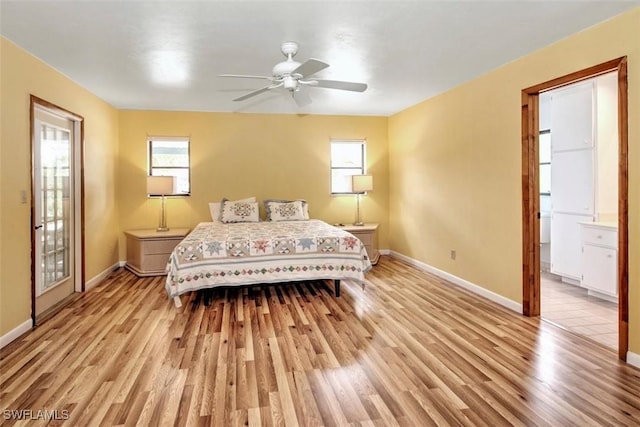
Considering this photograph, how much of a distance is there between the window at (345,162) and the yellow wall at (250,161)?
0.42 ft

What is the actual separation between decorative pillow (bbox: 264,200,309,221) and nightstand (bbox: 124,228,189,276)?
1.31 metres

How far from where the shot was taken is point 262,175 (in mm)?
6281

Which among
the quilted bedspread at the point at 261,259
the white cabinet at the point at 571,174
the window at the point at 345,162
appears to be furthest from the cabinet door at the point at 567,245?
the window at the point at 345,162

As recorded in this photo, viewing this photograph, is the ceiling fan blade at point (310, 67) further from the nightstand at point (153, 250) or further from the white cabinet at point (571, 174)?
the white cabinet at point (571, 174)

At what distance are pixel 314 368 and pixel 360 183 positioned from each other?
13.1 ft

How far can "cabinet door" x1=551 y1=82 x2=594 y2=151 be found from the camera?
14.2 ft

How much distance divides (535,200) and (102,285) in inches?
203

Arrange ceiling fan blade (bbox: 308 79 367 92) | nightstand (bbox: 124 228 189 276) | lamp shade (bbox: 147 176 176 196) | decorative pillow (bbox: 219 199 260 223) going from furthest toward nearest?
decorative pillow (bbox: 219 199 260 223)
lamp shade (bbox: 147 176 176 196)
nightstand (bbox: 124 228 189 276)
ceiling fan blade (bbox: 308 79 367 92)

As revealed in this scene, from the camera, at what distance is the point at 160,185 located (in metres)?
5.52

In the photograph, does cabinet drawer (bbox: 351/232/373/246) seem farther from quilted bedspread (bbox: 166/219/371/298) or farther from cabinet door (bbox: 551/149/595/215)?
cabinet door (bbox: 551/149/595/215)

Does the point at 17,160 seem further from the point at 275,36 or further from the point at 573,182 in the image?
the point at 573,182

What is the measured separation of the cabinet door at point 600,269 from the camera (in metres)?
3.89

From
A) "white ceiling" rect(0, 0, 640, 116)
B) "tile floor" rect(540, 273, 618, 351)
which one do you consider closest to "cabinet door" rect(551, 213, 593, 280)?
"tile floor" rect(540, 273, 618, 351)

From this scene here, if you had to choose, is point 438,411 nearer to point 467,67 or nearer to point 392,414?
point 392,414
